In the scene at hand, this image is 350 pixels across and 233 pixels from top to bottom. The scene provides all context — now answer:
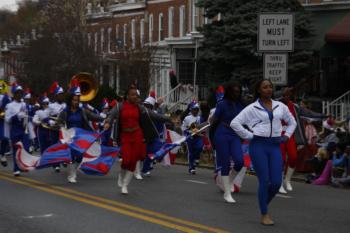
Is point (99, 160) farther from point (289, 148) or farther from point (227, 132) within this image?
point (289, 148)

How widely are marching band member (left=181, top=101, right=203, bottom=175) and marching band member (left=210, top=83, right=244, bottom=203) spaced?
17.2ft

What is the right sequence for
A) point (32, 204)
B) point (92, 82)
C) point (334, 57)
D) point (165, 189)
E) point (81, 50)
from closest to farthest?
1. point (32, 204)
2. point (165, 189)
3. point (92, 82)
4. point (334, 57)
5. point (81, 50)

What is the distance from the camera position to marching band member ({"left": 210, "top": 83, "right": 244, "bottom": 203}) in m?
13.2

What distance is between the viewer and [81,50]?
45.1 metres

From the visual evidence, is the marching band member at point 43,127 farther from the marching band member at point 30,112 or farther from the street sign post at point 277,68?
the street sign post at point 277,68

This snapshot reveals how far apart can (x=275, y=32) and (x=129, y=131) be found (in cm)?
488

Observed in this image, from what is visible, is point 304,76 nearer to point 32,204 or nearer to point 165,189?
point 165,189

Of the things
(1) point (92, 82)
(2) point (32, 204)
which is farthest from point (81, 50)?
(2) point (32, 204)

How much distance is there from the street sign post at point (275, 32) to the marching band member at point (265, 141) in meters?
6.79

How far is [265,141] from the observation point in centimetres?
1059

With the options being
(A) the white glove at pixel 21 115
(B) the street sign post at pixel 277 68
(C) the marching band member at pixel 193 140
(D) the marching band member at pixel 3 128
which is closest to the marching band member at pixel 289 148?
(B) the street sign post at pixel 277 68

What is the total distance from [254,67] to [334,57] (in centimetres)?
284

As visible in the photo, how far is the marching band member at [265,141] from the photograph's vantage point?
1051cm

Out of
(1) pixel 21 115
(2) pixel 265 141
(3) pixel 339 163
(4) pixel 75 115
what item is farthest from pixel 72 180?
(2) pixel 265 141
